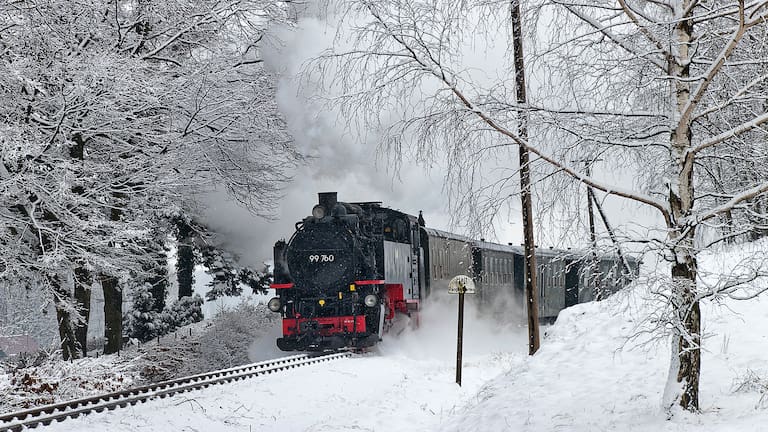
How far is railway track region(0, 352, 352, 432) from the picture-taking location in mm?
8773

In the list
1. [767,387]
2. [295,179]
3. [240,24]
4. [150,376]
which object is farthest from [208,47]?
[767,387]

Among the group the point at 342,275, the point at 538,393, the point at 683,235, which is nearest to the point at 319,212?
the point at 342,275

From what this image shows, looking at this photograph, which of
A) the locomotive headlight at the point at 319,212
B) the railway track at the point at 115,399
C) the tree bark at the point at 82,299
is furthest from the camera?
the locomotive headlight at the point at 319,212

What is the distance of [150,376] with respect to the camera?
56.5 ft

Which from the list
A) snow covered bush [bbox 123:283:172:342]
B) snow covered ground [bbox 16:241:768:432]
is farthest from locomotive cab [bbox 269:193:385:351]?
snow covered bush [bbox 123:283:172:342]

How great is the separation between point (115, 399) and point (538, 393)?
5.63 meters

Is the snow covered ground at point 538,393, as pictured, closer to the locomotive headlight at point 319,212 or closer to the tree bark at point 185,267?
the locomotive headlight at point 319,212

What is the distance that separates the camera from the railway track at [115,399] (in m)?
8.77

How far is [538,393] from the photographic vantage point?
848cm

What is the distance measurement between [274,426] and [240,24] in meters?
10.2

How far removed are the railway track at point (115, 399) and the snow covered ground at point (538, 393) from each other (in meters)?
0.25

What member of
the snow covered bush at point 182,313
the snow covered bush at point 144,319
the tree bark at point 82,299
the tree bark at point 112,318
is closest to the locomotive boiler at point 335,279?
the tree bark at point 112,318

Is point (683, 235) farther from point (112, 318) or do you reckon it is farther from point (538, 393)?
point (112, 318)

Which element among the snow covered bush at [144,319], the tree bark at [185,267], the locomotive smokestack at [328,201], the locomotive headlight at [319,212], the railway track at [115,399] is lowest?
the railway track at [115,399]
